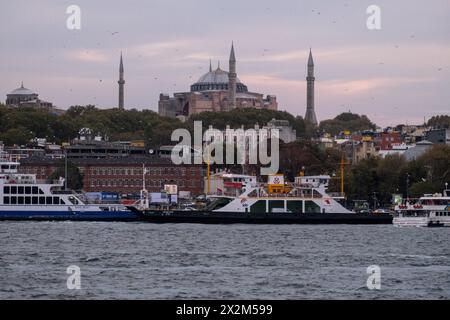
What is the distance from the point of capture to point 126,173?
5064 inches

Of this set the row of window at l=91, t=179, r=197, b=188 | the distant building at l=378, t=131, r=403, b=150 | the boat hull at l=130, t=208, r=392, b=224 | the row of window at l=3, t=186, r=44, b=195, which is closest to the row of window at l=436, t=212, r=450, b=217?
the boat hull at l=130, t=208, r=392, b=224

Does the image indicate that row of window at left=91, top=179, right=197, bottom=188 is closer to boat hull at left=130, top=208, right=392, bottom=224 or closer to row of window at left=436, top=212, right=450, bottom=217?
boat hull at left=130, top=208, right=392, bottom=224

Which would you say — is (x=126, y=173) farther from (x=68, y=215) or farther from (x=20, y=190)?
(x=20, y=190)

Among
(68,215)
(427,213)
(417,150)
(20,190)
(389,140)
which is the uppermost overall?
(389,140)

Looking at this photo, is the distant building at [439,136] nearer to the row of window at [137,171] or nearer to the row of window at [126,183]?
the row of window at [137,171]

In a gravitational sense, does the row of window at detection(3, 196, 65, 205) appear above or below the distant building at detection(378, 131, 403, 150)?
below

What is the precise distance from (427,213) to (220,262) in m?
34.6

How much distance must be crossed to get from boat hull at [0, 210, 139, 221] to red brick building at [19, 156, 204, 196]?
136ft

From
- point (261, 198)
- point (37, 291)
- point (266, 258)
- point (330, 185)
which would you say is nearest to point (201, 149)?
point (330, 185)

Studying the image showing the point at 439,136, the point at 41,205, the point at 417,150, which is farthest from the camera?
the point at 439,136

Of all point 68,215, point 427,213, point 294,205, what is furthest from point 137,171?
point 427,213

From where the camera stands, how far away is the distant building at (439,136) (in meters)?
140

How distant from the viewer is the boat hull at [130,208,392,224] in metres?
83.3
